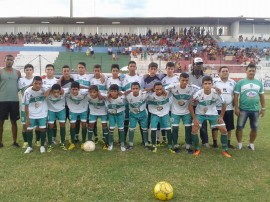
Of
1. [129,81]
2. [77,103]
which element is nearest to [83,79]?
[77,103]

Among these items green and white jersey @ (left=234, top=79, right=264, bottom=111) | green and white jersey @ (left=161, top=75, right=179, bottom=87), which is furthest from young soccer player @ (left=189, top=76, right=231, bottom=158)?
green and white jersey @ (left=161, top=75, right=179, bottom=87)

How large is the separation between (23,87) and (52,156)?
1791 mm

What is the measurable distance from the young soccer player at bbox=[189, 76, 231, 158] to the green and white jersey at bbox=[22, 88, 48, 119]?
3.09m

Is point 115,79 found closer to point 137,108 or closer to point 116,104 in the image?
point 116,104

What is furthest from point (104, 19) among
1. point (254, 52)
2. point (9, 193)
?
point (9, 193)

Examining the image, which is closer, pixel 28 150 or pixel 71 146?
pixel 28 150

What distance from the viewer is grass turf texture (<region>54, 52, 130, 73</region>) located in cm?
2669

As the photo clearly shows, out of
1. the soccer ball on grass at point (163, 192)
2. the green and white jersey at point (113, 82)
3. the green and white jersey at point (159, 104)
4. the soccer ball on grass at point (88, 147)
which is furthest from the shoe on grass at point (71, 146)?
the soccer ball on grass at point (163, 192)

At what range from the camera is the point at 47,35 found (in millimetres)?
38031

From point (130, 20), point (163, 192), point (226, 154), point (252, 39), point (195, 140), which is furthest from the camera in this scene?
point (130, 20)

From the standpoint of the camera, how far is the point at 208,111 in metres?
6.76

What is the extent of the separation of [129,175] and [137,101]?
A: 192 cm

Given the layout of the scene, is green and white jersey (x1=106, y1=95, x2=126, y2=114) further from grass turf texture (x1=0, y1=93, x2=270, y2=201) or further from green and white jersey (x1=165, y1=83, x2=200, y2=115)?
green and white jersey (x1=165, y1=83, x2=200, y2=115)

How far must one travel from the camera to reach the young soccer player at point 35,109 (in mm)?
6734
